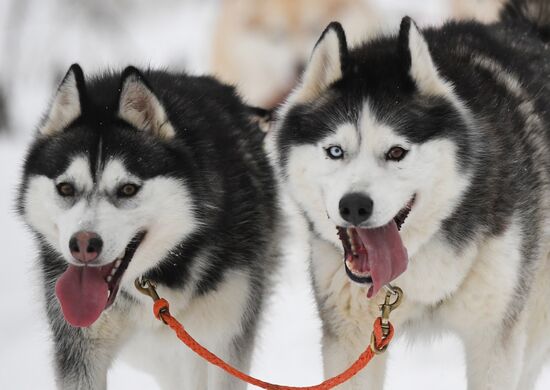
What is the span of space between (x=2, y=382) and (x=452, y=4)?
6.14 m

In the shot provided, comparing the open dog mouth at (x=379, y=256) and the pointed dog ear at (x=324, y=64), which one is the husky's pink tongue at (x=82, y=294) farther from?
the pointed dog ear at (x=324, y=64)

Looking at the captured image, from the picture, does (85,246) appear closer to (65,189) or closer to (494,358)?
(65,189)

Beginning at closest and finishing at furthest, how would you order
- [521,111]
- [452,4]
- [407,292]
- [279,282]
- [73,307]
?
[73,307], [407,292], [521,111], [279,282], [452,4]

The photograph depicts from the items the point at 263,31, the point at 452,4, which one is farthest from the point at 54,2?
the point at 452,4

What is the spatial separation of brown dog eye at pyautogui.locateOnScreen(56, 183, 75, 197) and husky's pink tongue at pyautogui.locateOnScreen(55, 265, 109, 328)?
246 mm

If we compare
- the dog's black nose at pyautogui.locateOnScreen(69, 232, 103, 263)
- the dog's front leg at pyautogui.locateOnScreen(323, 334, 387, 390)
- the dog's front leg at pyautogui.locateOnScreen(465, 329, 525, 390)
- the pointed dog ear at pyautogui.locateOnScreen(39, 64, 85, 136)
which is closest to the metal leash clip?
the dog's front leg at pyautogui.locateOnScreen(323, 334, 387, 390)

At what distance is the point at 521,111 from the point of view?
3.73m

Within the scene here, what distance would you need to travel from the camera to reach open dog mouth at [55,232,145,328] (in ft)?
10.1

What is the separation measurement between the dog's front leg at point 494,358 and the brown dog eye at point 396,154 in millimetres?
807

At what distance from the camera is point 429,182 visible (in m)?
3.11

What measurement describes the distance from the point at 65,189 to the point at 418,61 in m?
1.28

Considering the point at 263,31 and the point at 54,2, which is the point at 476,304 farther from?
the point at 54,2

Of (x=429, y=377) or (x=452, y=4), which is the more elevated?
(x=452, y=4)

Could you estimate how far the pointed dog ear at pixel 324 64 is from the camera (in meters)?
3.29
